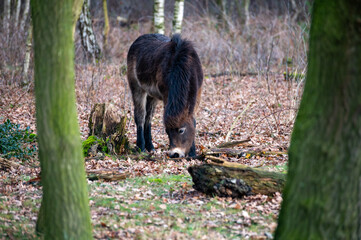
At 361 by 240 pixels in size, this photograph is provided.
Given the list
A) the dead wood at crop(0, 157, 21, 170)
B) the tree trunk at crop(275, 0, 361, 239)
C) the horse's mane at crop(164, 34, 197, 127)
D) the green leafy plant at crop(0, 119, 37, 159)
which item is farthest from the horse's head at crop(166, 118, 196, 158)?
the tree trunk at crop(275, 0, 361, 239)

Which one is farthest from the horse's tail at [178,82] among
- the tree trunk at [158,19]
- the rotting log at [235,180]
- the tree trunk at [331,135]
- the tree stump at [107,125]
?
the tree trunk at [158,19]

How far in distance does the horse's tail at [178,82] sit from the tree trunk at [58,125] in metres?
3.96

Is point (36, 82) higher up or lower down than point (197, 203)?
higher up

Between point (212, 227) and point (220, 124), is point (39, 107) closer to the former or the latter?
point (212, 227)

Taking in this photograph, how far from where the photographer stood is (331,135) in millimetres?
2824

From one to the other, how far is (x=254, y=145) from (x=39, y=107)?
5569 millimetres

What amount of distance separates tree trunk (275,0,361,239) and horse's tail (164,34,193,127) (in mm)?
4333

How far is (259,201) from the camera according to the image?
5.09 m

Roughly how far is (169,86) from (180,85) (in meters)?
0.25

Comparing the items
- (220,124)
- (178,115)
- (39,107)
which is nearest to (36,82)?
(39,107)

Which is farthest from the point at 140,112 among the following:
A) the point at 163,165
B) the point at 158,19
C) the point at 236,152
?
the point at 158,19

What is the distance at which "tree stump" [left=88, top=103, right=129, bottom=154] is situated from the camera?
775 centimetres

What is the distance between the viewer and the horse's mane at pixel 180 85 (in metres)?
7.18

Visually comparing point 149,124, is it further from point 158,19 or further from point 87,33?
point 87,33
